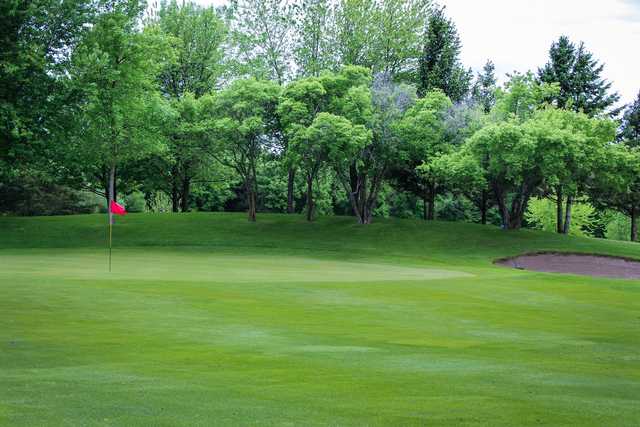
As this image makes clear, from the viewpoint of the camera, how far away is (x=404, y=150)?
59.2m

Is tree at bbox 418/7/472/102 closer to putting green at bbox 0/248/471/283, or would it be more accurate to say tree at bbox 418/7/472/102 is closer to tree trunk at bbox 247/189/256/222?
tree trunk at bbox 247/189/256/222

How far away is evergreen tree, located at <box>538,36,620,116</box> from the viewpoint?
77000 millimetres

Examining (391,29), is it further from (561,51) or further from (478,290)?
(478,290)

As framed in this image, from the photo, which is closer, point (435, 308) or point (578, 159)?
point (435, 308)

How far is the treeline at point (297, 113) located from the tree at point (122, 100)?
0.53 feet

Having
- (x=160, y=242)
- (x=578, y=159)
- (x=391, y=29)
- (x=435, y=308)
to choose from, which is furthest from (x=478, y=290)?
(x=391, y=29)

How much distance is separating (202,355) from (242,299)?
29.0ft

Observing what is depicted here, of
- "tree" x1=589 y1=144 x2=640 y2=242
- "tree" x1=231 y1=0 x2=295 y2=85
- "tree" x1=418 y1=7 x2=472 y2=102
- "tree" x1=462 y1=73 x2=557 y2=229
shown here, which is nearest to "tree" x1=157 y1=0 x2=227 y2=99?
"tree" x1=231 y1=0 x2=295 y2=85

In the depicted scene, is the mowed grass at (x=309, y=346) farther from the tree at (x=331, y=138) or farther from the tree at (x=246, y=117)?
the tree at (x=246, y=117)

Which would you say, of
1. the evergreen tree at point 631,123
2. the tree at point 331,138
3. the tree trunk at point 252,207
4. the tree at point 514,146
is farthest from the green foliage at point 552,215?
the tree at point 331,138

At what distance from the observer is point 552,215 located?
303ft

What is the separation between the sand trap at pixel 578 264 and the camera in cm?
4547

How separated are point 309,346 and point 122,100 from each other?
43695mm

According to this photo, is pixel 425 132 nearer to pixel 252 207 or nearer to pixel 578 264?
pixel 252 207
